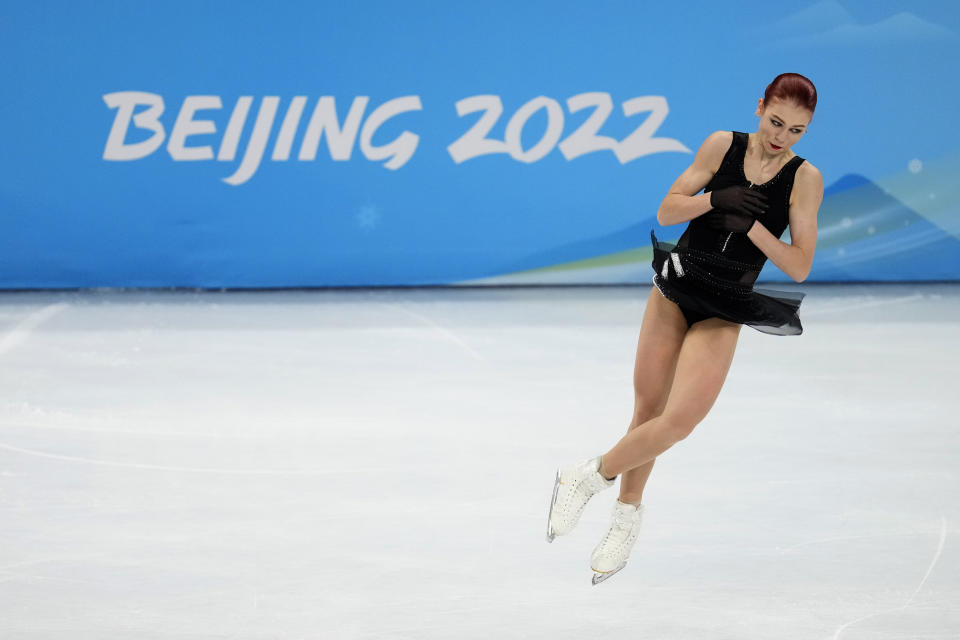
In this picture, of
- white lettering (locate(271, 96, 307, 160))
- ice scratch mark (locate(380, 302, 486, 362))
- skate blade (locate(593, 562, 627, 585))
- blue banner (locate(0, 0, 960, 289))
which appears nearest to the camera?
skate blade (locate(593, 562, 627, 585))

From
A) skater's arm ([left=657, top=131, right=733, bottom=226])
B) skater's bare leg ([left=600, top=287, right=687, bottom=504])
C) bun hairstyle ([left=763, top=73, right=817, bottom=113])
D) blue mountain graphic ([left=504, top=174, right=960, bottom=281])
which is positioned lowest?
skater's bare leg ([left=600, top=287, right=687, bottom=504])

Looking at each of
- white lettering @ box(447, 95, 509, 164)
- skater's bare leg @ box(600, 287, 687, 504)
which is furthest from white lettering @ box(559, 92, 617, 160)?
skater's bare leg @ box(600, 287, 687, 504)

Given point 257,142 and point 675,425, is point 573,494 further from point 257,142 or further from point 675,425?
point 257,142

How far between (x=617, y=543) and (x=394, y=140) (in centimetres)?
479

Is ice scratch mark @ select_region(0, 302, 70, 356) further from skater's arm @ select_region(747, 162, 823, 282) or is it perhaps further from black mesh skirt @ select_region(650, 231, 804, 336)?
skater's arm @ select_region(747, 162, 823, 282)

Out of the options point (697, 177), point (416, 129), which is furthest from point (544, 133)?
point (697, 177)

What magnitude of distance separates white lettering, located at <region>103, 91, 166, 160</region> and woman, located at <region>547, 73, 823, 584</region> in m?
4.94

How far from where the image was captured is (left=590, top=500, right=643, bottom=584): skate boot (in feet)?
9.16

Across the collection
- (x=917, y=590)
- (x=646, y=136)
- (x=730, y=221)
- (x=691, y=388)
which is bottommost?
(x=917, y=590)

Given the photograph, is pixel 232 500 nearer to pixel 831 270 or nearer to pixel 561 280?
pixel 561 280

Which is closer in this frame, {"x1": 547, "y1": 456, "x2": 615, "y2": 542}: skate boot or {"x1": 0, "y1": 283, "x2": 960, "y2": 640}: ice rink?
{"x1": 0, "y1": 283, "x2": 960, "y2": 640}: ice rink

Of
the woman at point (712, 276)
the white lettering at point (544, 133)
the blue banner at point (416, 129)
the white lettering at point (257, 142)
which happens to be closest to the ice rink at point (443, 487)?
the woman at point (712, 276)

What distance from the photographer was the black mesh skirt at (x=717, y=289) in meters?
2.69

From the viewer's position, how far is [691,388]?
8.66ft
